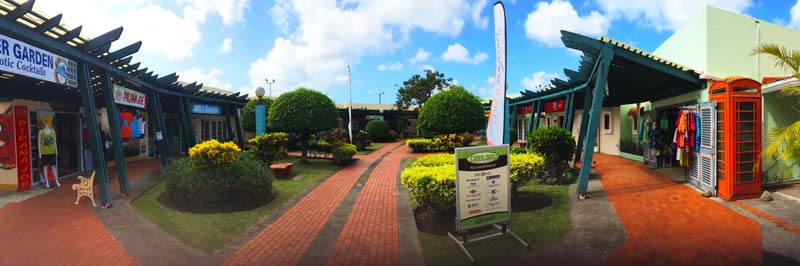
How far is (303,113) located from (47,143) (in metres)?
7.12

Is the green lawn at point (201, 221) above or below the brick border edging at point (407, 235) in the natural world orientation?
above

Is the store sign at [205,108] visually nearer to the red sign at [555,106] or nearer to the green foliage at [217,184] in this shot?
the green foliage at [217,184]

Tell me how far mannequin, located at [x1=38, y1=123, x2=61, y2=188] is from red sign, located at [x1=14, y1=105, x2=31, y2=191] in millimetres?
219

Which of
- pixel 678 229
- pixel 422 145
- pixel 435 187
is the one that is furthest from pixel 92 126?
pixel 422 145

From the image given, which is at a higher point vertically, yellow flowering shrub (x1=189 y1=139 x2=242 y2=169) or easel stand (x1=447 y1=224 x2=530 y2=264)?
yellow flowering shrub (x1=189 y1=139 x2=242 y2=169)

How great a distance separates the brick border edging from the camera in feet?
14.8

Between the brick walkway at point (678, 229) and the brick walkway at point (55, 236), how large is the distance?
6.05 m

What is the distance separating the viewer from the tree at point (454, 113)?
17.3 metres

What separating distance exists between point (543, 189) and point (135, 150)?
1488 centimetres

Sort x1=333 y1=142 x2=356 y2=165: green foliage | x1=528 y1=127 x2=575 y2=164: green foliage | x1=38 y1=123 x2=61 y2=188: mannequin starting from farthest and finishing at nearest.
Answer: x1=333 y1=142 x2=356 y2=165: green foliage < x1=528 y1=127 x2=575 y2=164: green foliage < x1=38 y1=123 x2=61 y2=188: mannequin

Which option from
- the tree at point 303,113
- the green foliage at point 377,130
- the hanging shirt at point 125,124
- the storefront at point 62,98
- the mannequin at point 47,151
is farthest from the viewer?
the green foliage at point 377,130

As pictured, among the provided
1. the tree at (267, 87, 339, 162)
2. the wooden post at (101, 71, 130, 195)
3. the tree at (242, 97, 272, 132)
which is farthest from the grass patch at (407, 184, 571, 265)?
the tree at (242, 97, 272, 132)

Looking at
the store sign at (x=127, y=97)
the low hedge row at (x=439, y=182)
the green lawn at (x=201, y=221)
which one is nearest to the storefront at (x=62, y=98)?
the store sign at (x=127, y=97)

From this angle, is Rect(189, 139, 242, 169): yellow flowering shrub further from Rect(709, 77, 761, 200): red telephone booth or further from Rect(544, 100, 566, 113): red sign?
Rect(544, 100, 566, 113): red sign
